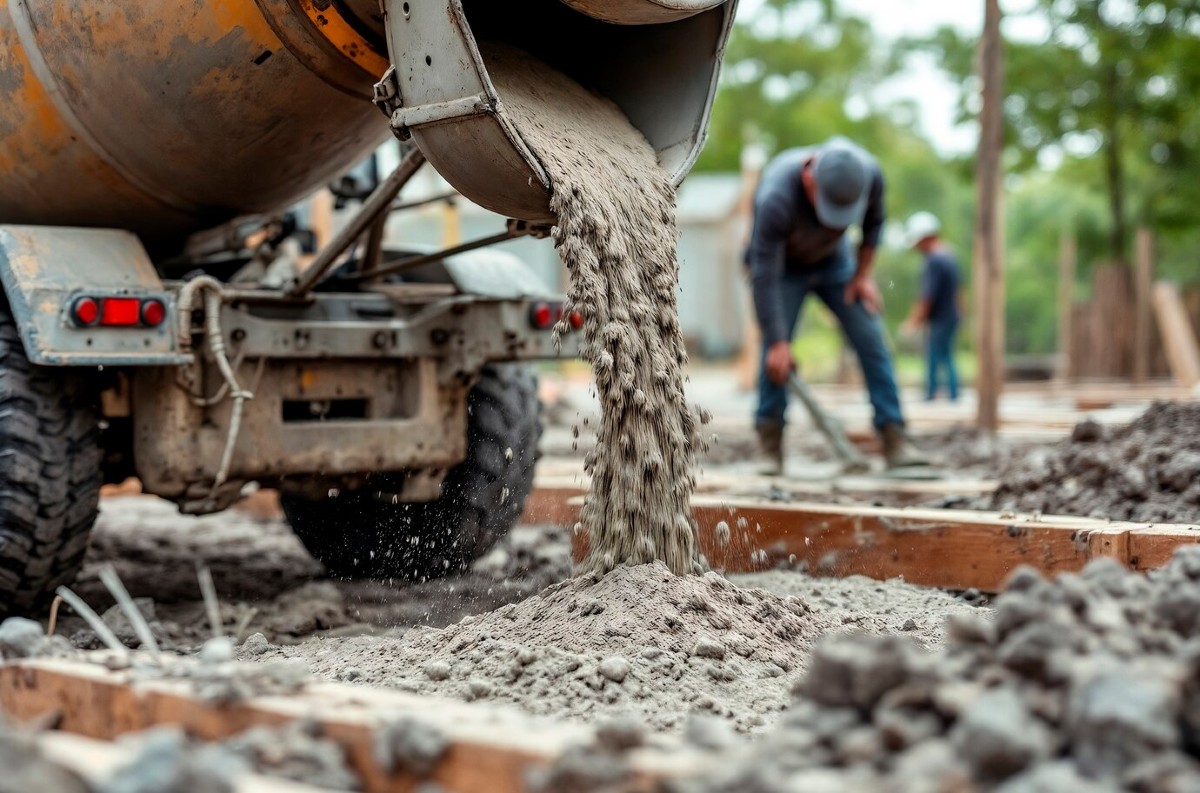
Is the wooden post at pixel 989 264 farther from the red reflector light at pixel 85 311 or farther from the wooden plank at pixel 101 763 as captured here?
the wooden plank at pixel 101 763

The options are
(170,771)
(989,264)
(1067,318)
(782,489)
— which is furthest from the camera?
(1067,318)

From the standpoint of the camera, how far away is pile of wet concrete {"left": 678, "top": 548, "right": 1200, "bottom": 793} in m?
1.58

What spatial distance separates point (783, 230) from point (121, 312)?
122 inches

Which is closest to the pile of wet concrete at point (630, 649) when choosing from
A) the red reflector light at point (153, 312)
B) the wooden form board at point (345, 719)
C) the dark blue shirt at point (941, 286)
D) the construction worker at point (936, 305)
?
the wooden form board at point (345, 719)

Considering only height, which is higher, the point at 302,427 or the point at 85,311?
the point at 85,311

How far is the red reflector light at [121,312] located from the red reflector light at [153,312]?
0.01 meters

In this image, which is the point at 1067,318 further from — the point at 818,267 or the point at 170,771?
the point at 170,771

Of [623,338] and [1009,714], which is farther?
[623,338]

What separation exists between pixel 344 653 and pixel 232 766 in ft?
5.40

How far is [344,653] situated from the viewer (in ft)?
10.9

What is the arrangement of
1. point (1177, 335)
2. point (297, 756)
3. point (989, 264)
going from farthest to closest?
point (1177, 335) < point (989, 264) < point (297, 756)

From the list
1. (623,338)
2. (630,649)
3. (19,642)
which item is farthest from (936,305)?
(19,642)

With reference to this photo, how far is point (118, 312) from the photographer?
369cm

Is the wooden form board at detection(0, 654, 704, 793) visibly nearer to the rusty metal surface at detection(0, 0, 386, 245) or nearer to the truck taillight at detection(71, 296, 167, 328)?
the truck taillight at detection(71, 296, 167, 328)
